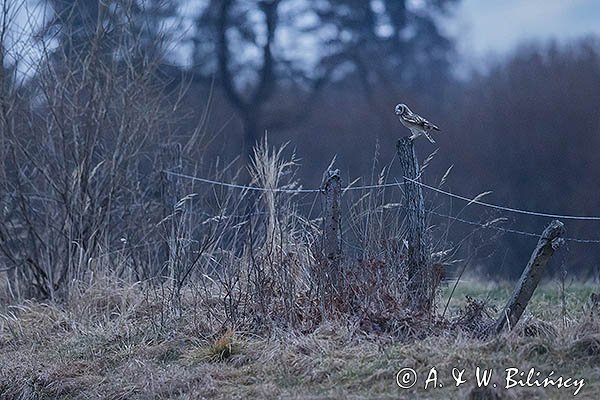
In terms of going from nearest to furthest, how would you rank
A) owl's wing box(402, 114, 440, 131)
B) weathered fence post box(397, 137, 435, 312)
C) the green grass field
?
1. the green grass field
2. weathered fence post box(397, 137, 435, 312)
3. owl's wing box(402, 114, 440, 131)

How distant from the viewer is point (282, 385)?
25.4 ft

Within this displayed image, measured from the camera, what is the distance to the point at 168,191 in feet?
40.5

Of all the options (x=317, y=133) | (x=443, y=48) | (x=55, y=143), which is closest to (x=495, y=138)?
(x=317, y=133)

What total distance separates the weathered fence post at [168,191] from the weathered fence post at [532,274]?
3742 millimetres

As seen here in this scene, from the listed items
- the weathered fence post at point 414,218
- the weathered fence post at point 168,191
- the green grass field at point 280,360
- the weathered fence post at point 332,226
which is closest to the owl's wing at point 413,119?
the weathered fence post at point 414,218

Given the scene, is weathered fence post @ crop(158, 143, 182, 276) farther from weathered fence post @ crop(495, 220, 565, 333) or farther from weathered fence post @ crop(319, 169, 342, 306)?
weathered fence post @ crop(495, 220, 565, 333)

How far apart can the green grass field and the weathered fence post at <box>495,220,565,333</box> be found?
0.36ft

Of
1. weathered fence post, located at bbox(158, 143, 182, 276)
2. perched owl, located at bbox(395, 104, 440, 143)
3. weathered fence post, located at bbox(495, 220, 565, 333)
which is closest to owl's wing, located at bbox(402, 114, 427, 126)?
perched owl, located at bbox(395, 104, 440, 143)

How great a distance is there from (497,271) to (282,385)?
28.2 feet

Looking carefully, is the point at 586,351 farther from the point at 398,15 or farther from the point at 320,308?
the point at 398,15

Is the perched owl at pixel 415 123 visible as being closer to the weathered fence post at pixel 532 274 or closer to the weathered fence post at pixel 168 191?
the weathered fence post at pixel 532 274

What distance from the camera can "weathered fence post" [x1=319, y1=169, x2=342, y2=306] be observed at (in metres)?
9.14

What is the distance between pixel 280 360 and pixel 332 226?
158cm

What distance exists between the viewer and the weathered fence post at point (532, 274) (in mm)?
7902
